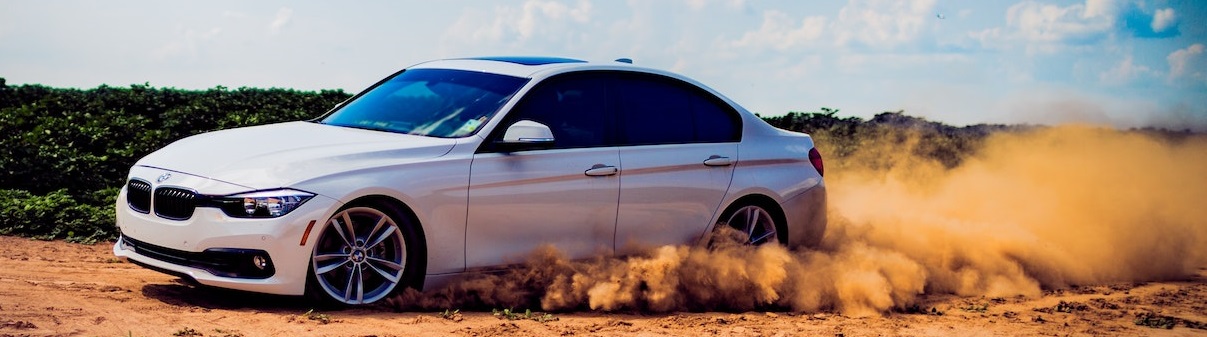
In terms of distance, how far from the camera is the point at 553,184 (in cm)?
833

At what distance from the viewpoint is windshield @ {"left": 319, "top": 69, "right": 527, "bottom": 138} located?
27.3 ft

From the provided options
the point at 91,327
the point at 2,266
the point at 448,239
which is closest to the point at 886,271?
the point at 448,239

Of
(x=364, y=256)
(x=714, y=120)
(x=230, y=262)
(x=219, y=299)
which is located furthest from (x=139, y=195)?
(x=714, y=120)

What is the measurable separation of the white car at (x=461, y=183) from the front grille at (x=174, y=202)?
0.5 inches

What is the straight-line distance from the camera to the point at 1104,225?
12.7 meters

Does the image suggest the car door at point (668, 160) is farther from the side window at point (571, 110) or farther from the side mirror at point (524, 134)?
the side mirror at point (524, 134)

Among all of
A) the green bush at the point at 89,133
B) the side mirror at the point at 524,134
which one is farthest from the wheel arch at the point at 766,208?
the green bush at the point at 89,133

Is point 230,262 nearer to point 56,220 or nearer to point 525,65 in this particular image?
point 525,65

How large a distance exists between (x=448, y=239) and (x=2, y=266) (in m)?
3.63

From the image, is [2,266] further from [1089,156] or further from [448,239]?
[1089,156]

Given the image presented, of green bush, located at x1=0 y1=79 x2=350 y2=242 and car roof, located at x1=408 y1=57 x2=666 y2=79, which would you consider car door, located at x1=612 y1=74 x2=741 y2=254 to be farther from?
green bush, located at x1=0 y1=79 x2=350 y2=242

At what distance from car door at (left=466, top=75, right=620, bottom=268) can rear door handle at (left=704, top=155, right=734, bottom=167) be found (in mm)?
856

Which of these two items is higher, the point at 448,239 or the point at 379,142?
the point at 379,142

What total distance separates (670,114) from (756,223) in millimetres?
1066
